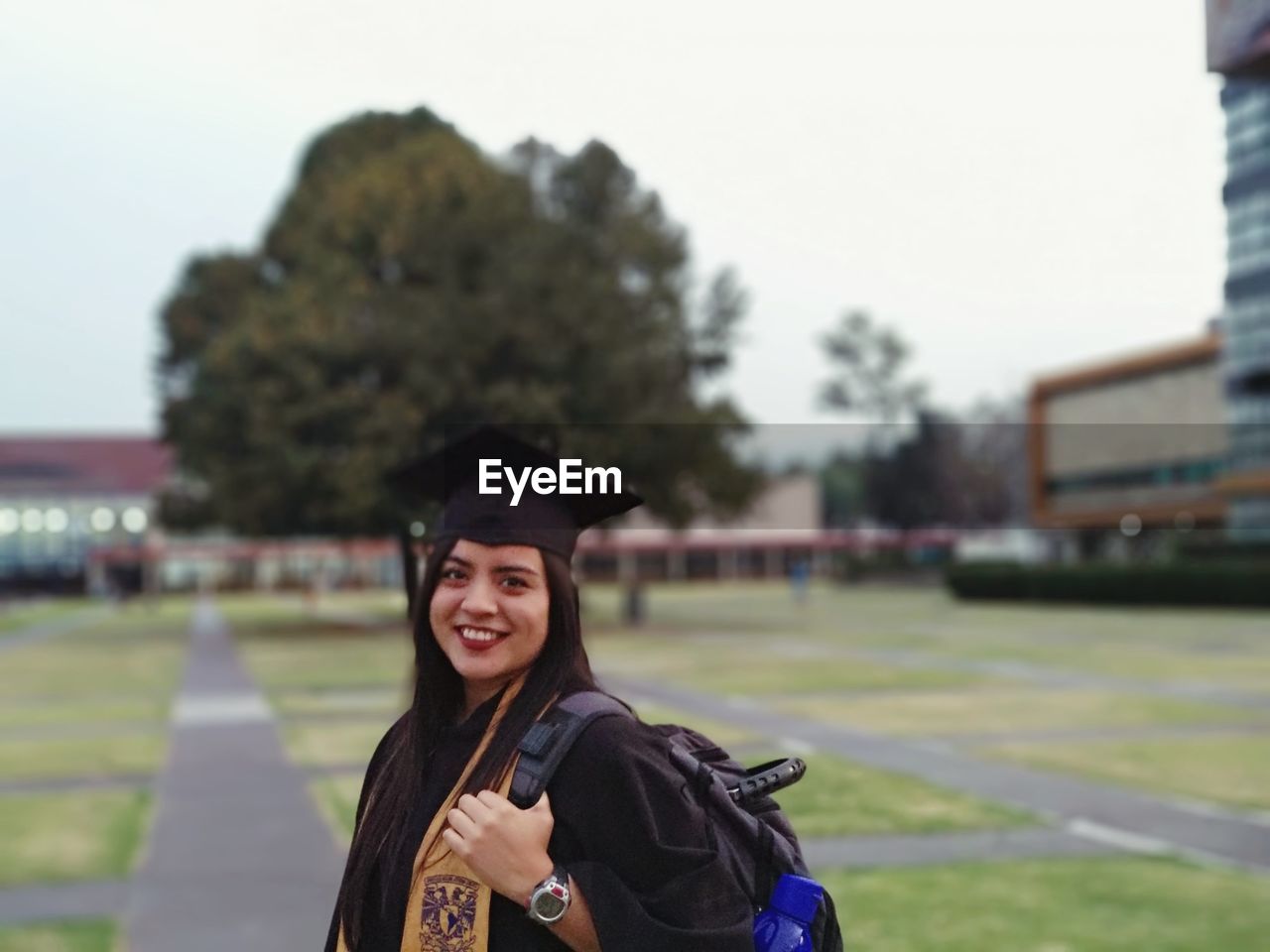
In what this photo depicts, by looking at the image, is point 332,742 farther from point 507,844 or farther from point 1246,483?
point 1246,483

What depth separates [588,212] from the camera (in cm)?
615

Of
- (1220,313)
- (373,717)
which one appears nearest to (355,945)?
(1220,313)

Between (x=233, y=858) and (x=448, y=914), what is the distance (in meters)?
6.49

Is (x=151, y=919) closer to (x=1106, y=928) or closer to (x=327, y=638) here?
(x=1106, y=928)

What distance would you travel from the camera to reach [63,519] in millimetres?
76062

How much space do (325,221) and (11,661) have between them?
11974mm

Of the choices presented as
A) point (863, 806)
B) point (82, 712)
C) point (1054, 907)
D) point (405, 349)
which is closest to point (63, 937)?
point (1054, 907)

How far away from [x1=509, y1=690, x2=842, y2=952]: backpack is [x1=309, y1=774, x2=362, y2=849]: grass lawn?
21.4 feet

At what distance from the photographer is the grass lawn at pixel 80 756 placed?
1130 cm

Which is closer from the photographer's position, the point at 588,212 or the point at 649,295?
the point at 588,212

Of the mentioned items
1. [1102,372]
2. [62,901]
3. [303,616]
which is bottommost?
[303,616]

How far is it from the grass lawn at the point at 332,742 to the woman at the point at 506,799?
906cm

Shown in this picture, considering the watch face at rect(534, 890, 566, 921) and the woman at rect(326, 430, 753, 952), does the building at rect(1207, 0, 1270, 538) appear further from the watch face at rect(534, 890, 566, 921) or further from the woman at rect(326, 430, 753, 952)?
the watch face at rect(534, 890, 566, 921)

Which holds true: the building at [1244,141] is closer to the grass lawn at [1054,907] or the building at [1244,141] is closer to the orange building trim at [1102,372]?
the grass lawn at [1054,907]
